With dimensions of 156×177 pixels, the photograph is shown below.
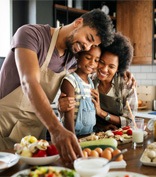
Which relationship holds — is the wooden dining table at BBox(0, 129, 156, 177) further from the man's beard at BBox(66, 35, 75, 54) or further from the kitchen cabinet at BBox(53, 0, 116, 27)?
the kitchen cabinet at BBox(53, 0, 116, 27)

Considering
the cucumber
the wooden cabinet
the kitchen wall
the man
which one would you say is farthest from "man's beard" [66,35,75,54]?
the kitchen wall

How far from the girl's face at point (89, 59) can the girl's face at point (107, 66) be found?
0.29 ft

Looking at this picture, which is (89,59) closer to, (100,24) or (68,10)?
(100,24)

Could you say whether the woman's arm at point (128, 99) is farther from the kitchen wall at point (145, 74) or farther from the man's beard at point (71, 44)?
the kitchen wall at point (145, 74)

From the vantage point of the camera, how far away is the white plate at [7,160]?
1.06m

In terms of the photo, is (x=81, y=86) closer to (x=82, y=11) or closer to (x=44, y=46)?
(x=44, y=46)

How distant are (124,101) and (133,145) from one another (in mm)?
536

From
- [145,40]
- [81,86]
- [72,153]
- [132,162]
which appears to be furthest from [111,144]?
[145,40]

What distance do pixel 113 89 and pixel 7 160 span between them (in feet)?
3.27

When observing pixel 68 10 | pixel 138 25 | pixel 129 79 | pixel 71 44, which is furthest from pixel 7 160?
pixel 138 25

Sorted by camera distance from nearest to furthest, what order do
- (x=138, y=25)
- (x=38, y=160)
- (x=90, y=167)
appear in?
(x=90, y=167) → (x=38, y=160) → (x=138, y=25)

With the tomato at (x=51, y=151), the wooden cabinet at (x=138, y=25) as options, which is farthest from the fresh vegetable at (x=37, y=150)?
the wooden cabinet at (x=138, y=25)

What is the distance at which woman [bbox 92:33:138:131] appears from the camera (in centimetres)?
185

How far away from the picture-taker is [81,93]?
1.71 m
